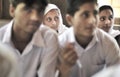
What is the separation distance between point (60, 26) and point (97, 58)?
94cm

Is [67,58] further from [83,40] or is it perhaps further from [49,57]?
[83,40]

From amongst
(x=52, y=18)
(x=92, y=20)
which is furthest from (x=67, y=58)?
(x=52, y=18)

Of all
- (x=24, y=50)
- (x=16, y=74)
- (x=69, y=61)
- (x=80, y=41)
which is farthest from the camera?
(x=80, y=41)

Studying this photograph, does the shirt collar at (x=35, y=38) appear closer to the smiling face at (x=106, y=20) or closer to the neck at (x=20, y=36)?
the neck at (x=20, y=36)

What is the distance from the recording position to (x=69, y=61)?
108cm

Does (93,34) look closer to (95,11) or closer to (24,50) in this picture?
(95,11)

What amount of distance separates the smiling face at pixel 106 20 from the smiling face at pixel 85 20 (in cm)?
65

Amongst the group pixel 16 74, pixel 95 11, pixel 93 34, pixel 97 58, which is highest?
pixel 16 74

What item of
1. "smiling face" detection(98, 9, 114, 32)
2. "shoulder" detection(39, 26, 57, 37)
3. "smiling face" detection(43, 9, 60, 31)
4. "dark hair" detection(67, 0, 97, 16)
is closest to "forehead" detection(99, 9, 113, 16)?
"smiling face" detection(98, 9, 114, 32)

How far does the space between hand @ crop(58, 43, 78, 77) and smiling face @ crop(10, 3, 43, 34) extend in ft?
0.55

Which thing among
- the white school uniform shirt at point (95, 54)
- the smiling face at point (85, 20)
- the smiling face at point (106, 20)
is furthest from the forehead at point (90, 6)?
the smiling face at point (106, 20)

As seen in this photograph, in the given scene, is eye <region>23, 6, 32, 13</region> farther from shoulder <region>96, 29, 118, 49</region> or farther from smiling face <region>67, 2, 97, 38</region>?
shoulder <region>96, 29, 118, 49</region>

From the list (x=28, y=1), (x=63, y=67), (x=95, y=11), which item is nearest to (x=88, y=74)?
(x=63, y=67)

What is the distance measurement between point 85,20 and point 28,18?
0.26 m
